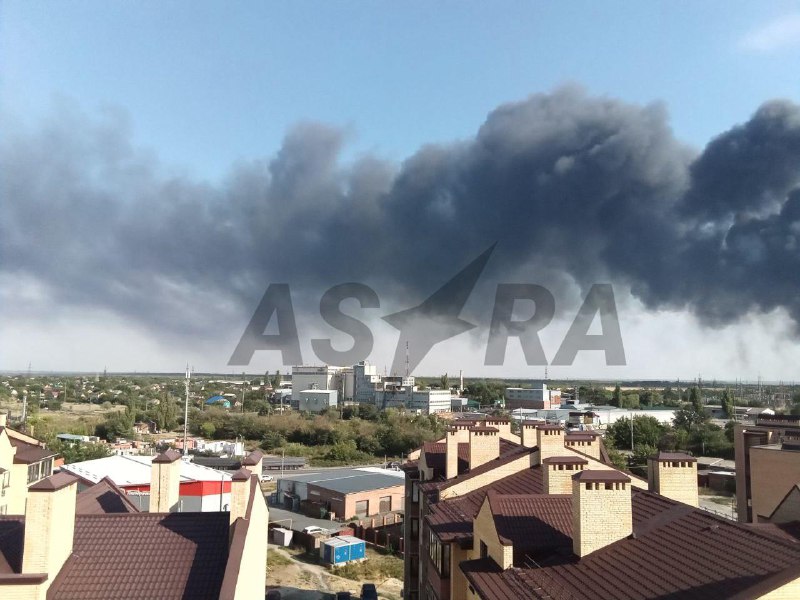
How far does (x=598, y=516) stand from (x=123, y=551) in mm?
7365

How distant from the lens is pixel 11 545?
768 centimetres

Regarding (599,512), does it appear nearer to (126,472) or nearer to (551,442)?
(551,442)

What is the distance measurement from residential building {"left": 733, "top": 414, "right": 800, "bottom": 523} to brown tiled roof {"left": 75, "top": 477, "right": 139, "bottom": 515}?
1645 centimetres

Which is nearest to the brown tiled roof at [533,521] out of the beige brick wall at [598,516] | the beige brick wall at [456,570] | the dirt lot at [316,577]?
the beige brick wall at [598,516]

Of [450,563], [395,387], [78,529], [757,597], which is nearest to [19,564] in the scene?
[78,529]

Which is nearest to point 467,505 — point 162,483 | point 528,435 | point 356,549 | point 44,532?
point 528,435

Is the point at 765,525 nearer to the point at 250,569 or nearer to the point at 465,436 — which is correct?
the point at 250,569

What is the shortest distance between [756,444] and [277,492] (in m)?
31.0

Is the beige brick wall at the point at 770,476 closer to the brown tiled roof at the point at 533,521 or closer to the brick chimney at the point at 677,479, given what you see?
the brick chimney at the point at 677,479

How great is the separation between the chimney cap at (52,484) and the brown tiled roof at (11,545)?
0.96 meters

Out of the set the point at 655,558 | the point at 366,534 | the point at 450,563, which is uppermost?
the point at 655,558

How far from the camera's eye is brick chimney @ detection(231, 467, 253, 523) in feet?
28.3

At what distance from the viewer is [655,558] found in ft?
25.9

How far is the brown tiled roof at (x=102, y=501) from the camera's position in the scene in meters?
11.0
